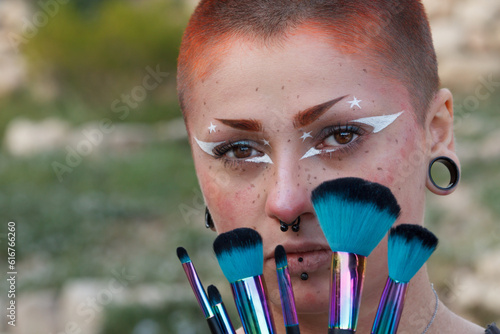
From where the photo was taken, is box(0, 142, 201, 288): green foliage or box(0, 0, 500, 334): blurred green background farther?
box(0, 142, 201, 288): green foliage

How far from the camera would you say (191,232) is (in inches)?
284

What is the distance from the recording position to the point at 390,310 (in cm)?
111

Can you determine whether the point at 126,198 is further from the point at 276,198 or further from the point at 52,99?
the point at 276,198

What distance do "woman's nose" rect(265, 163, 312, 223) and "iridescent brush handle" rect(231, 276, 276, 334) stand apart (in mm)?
157

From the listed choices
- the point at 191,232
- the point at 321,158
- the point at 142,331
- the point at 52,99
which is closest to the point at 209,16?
the point at 321,158

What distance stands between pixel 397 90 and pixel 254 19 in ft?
1.23

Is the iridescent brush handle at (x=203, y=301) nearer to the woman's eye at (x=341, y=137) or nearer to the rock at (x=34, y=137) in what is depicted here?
the woman's eye at (x=341, y=137)

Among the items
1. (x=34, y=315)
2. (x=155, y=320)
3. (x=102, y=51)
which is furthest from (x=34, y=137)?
(x=155, y=320)

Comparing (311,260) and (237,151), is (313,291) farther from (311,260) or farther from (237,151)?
(237,151)

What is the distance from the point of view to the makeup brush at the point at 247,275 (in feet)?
3.74

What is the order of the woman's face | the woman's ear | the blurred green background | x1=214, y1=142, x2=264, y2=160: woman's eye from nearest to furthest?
1. the woman's face
2. x1=214, y1=142, x2=264, y2=160: woman's eye
3. the woman's ear
4. the blurred green background

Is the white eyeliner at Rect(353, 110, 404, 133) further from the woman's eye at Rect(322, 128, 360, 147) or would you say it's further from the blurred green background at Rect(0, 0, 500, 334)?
the blurred green background at Rect(0, 0, 500, 334)

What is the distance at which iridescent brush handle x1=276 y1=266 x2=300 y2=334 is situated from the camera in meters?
1.10

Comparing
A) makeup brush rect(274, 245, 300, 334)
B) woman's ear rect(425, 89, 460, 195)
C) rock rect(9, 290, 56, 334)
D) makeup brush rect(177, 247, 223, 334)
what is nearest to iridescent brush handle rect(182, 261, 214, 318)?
makeup brush rect(177, 247, 223, 334)
